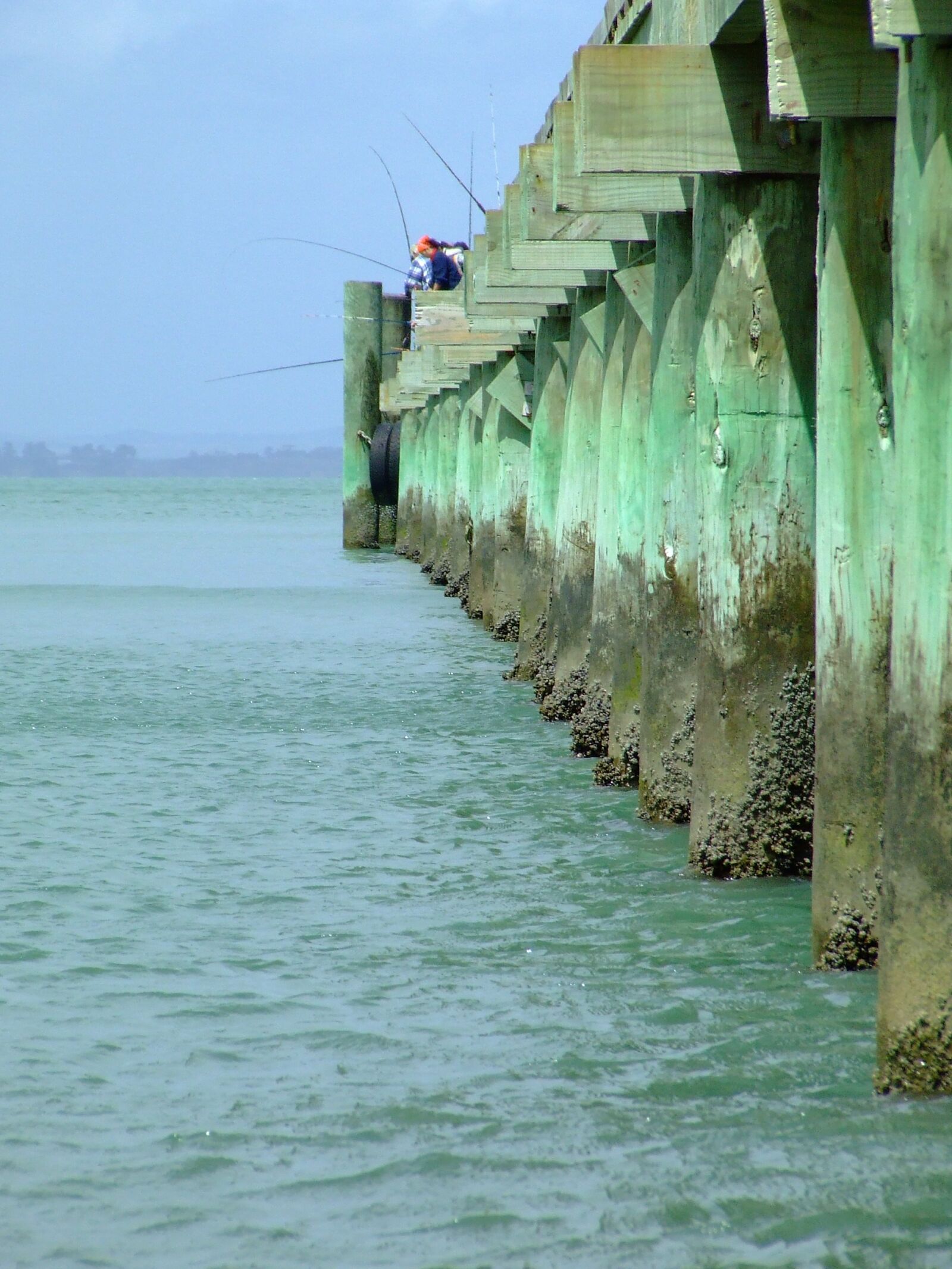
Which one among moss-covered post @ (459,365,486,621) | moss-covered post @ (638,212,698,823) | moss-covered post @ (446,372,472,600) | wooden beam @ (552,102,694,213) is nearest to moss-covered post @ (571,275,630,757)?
moss-covered post @ (638,212,698,823)

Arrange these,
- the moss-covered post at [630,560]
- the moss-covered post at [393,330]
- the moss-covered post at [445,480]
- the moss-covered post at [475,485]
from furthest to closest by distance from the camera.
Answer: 1. the moss-covered post at [393,330]
2. the moss-covered post at [445,480]
3. the moss-covered post at [475,485]
4. the moss-covered post at [630,560]

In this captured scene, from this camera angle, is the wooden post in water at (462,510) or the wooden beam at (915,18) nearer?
the wooden beam at (915,18)

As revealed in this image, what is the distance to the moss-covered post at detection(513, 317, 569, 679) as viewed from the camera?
36.7 feet

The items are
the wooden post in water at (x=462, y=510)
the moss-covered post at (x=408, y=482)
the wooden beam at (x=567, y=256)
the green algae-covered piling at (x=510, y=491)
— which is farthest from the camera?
the moss-covered post at (x=408, y=482)

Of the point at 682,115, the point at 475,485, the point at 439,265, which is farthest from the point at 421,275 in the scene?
the point at 682,115

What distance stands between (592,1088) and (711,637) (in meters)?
2.06

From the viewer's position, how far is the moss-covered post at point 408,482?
2709 centimetres

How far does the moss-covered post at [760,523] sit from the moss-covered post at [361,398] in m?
22.1

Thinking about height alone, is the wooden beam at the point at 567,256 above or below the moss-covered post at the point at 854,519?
above

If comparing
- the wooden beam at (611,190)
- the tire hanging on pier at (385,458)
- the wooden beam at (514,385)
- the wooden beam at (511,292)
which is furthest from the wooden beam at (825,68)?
the tire hanging on pier at (385,458)

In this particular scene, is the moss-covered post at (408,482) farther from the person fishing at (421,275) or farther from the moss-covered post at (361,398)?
the person fishing at (421,275)

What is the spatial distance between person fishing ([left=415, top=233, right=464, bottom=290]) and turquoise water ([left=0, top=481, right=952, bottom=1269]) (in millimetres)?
15355

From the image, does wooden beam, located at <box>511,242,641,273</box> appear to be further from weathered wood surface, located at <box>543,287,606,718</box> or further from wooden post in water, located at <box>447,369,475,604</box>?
wooden post in water, located at <box>447,369,475,604</box>

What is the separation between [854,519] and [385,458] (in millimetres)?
24352
